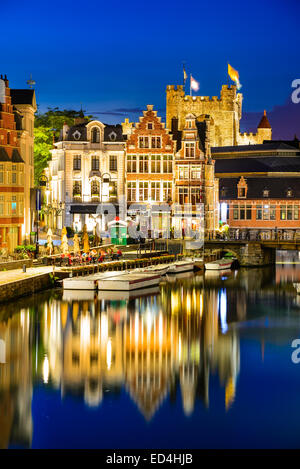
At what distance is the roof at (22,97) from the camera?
5544 centimetres

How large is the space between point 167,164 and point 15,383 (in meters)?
45.9

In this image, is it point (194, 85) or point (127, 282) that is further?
point (194, 85)

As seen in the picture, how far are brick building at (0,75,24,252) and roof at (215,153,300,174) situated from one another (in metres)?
33.3

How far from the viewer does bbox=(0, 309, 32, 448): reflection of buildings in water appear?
21.2m

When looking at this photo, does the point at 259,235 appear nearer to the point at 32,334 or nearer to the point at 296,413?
the point at 32,334

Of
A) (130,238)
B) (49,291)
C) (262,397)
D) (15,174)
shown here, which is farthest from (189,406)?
(130,238)

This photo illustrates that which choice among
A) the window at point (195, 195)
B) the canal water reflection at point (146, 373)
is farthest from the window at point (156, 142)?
the canal water reflection at point (146, 373)

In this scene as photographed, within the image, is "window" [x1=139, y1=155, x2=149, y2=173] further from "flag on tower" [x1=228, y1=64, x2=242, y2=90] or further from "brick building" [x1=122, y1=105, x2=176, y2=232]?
"flag on tower" [x1=228, y1=64, x2=242, y2=90]

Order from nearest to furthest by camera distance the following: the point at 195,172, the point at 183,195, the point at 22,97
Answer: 1. the point at 22,97
2. the point at 183,195
3. the point at 195,172

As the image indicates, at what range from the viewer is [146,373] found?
27375 mm

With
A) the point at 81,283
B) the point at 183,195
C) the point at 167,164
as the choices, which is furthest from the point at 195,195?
the point at 81,283

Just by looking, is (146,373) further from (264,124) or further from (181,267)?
(264,124)

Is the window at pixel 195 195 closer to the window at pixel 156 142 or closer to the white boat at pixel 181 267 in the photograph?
the window at pixel 156 142

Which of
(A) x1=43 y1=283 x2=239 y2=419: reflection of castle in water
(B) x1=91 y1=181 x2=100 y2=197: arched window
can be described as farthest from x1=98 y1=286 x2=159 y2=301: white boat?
(B) x1=91 y1=181 x2=100 y2=197: arched window
